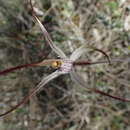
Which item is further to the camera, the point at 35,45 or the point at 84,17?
the point at 84,17

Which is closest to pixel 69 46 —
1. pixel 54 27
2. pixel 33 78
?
pixel 54 27

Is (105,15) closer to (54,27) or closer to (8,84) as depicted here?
(54,27)

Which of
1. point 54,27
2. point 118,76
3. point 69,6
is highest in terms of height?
Answer: point 69,6

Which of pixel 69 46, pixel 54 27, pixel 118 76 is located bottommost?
pixel 118 76

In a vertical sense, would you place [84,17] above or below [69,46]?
above

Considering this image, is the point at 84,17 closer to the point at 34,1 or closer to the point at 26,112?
the point at 34,1

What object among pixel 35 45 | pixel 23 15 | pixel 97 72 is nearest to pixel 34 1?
pixel 23 15
